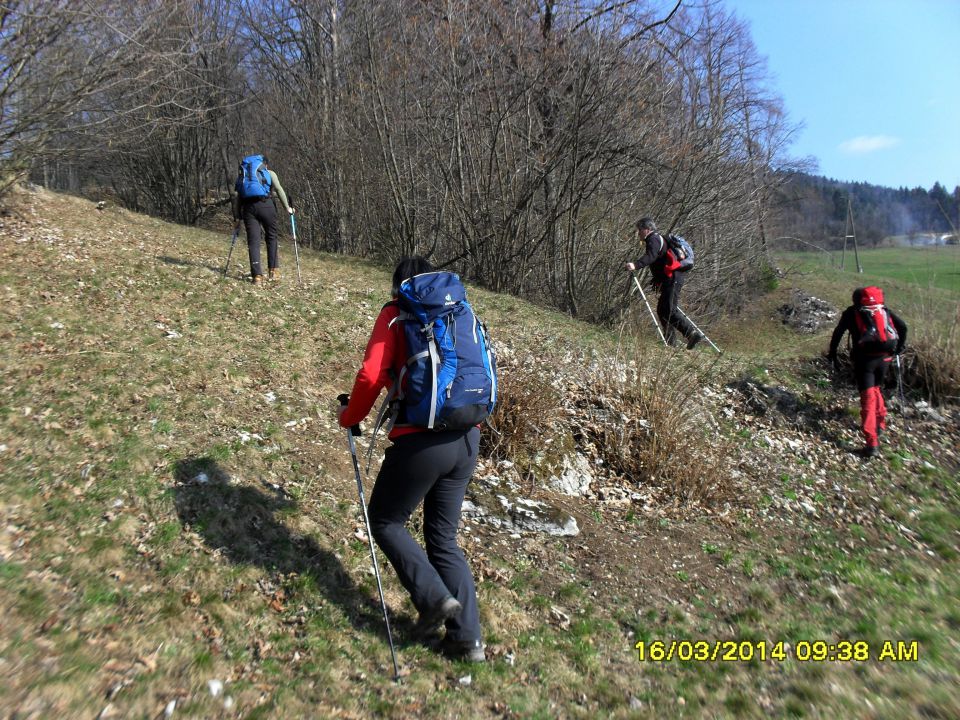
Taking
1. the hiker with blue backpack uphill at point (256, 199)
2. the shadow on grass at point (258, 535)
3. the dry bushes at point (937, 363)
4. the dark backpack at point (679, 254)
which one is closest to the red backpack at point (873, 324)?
the dry bushes at point (937, 363)

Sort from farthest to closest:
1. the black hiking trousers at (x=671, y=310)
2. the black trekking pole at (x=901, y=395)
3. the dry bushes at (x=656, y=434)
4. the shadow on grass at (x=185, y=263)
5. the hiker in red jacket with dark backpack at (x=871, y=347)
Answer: the shadow on grass at (x=185, y=263), the black hiking trousers at (x=671, y=310), the black trekking pole at (x=901, y=395), the hiker in red jacket with dark backpack at (x=871, y=347), the dry bushes at (x=656, y=434)

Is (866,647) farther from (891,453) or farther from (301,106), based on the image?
(301,106)

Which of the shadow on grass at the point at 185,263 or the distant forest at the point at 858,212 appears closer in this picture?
the distant forest at the point at 858,212

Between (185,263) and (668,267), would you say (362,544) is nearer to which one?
(668,267)

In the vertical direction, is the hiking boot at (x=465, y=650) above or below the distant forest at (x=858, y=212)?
below

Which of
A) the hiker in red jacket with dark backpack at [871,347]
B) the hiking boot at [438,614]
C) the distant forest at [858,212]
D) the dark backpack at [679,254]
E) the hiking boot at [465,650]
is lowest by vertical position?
the hiking boot at [465,650]

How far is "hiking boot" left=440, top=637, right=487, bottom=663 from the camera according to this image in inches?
145

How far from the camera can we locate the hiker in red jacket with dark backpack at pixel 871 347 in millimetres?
7410

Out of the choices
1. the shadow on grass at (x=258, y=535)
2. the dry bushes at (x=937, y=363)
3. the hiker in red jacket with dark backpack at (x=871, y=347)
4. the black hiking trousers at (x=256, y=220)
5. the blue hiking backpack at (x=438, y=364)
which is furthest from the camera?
the black hiking trousers at (x=256, y=220)

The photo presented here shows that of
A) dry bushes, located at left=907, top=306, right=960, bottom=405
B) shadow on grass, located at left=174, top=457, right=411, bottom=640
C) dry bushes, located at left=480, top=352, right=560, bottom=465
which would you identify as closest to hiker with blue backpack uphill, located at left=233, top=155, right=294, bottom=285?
dry bushes, located at left=480, top=352, right=560, bottom=465

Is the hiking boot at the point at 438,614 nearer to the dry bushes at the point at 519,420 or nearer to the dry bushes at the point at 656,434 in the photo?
the dry bushes at the point at 519,420

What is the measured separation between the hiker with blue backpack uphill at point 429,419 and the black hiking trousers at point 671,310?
257 inches

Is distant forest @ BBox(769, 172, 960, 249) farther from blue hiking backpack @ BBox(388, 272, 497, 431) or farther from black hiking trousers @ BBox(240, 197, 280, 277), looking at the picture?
black hiking trousers @ BBox(240, 197, 280, 277)

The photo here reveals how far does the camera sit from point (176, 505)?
4375 millimetres
